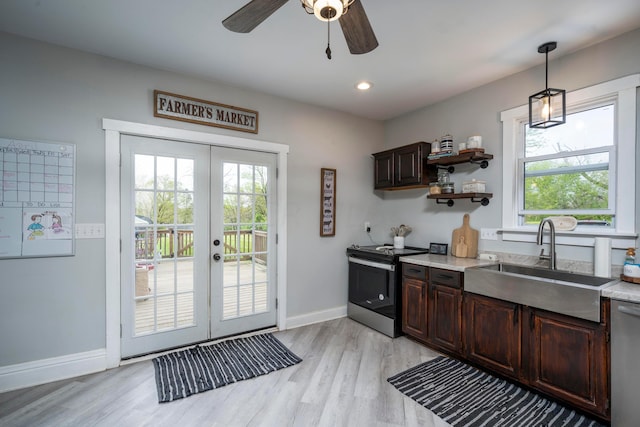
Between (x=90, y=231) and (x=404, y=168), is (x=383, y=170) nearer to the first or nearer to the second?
(x=404, y=168)

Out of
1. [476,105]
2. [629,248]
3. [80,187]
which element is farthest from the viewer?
[476,105]

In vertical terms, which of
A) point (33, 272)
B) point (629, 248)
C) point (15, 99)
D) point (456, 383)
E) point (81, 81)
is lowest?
point (456, 383)

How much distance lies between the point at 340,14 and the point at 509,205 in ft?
8.30

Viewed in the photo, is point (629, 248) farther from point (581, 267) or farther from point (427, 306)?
point (427, 306)

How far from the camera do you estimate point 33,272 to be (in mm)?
2361

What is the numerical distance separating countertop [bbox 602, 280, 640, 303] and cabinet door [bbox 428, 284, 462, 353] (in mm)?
1016

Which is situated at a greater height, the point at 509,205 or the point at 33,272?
the point at 509,205

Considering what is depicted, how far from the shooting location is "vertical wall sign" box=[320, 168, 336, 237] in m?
3.79

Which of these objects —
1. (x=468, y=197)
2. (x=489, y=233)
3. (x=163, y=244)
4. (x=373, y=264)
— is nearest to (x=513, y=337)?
(x=489, y=233)

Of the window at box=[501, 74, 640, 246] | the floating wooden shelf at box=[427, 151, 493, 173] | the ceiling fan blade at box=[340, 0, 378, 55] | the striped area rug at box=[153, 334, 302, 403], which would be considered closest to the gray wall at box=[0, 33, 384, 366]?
the striped area rug at box=[153, 334, 302, 403]

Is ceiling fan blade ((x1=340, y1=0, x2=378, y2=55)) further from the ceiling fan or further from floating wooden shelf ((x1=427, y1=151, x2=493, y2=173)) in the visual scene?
floating wooden shelf ((x1=427, y1=151, x2=493, y2=173))

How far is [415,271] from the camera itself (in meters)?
3.11

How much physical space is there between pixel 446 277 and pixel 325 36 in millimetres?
2344

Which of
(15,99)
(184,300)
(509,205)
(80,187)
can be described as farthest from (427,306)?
(15,99)
